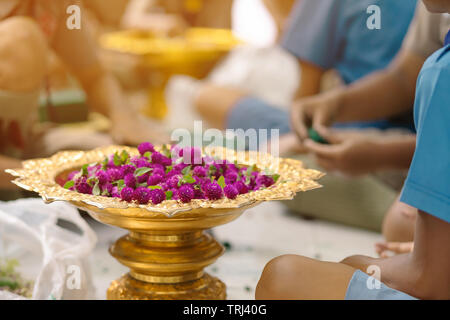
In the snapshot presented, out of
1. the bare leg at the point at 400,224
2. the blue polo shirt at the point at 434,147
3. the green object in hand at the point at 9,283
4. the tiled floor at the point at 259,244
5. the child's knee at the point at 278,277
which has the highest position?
the blue polo shirt at the point at 434,147

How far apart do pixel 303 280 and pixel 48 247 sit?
21.1 inches

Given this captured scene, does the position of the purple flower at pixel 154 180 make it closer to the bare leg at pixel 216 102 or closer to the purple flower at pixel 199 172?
the purple flower at pixel 199 172

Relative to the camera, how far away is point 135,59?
391 centimetres

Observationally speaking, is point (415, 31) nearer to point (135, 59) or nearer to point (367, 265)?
point (367, 265)

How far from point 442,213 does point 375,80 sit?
3.57ft

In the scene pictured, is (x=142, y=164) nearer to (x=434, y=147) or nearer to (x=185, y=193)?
(x=185, y=193)

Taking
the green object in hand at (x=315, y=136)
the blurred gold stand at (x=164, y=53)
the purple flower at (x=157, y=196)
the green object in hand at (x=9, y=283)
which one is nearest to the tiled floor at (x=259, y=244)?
the green object in hand at (x=9, y=283)

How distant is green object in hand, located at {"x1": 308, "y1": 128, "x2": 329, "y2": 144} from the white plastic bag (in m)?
0.74

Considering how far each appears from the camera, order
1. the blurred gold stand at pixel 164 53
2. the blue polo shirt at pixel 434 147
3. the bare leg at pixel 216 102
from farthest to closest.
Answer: the blurred gold stand at pixel 164 53, the bare leg at pixel 216 102, the blue polo shirt at pixel 434 147

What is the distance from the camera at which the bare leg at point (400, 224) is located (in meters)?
1.38

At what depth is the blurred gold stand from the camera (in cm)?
362

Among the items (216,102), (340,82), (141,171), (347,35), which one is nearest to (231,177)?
(141,171)

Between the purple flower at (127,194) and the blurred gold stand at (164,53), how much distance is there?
2.64 m

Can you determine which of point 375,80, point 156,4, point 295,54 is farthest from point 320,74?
point 156,4
